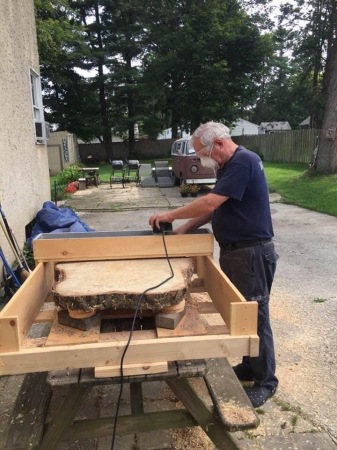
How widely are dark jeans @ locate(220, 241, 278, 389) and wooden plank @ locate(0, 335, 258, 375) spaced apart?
1.00 metres

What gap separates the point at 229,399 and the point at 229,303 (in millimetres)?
622

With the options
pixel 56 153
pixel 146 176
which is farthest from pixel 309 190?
pixel 56 153

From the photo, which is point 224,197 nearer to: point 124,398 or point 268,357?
point 268,357

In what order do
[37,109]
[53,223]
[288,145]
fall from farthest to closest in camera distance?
[288,145] → [37,109] → [53,223]

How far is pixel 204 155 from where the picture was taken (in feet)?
9.14

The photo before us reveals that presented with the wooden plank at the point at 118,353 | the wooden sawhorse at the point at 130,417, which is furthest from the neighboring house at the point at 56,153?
the wooden plank at the point at 118,353

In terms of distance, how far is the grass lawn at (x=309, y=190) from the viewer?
36.4 ft

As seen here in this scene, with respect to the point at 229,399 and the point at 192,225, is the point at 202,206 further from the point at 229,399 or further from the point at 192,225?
→ the point at 229,399

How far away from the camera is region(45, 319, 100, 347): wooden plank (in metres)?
1.93

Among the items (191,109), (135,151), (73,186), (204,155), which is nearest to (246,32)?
(191,109)

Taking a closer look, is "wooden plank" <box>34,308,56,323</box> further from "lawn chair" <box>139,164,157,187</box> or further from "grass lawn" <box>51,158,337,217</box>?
A: "lawn chair" <box>139,164,157,187</box>

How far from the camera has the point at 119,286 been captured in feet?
6.83

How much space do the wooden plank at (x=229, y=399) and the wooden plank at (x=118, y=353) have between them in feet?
1.60

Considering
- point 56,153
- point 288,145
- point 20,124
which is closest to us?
point 20,124
